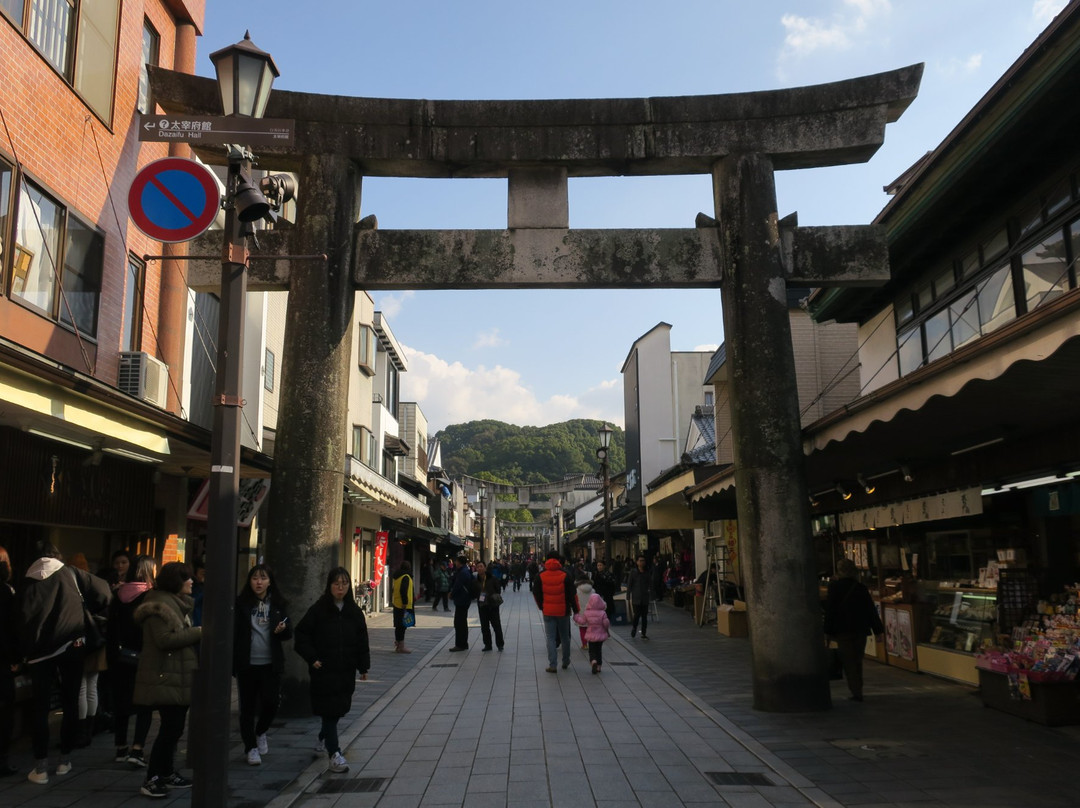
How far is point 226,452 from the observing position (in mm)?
6047

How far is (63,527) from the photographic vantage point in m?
10.5

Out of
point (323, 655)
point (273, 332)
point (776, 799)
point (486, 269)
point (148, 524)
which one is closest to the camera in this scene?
point (776, 799)

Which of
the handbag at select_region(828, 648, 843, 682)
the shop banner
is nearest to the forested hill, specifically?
the shop banner

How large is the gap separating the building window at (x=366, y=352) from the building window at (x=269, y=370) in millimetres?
6245

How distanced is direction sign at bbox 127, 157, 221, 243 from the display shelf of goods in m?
10.2

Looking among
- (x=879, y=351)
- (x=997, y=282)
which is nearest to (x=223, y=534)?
(x=997, y=282)

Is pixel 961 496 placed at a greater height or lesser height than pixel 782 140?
lesser

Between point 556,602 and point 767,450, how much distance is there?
17.3 feet

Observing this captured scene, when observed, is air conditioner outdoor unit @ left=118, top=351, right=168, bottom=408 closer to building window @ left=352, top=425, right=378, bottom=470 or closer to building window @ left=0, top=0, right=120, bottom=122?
building window @ left=0, top=0, right=120, bottom=122

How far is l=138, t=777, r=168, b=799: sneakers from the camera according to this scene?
22.0 feet

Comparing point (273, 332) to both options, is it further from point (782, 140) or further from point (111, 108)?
point (782, 140)

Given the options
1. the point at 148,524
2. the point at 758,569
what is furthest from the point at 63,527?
the point at 758,569

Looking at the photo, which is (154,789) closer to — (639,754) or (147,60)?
(639,754)

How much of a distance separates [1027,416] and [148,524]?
11310 millimetres
